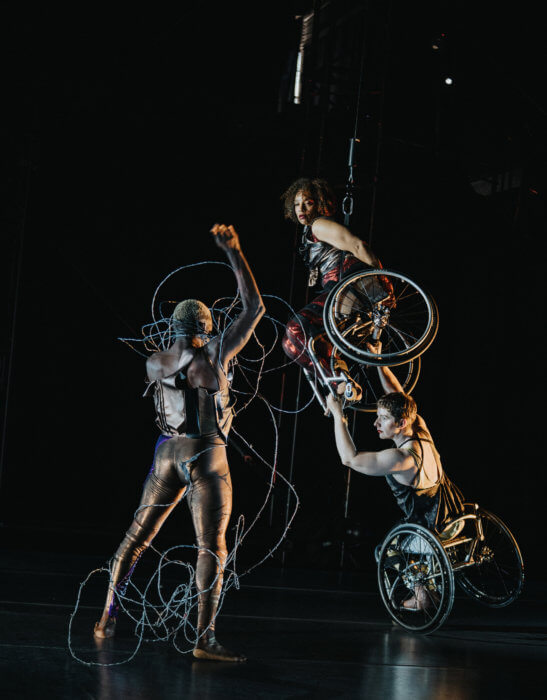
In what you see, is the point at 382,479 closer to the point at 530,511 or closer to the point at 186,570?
the point at 530,511

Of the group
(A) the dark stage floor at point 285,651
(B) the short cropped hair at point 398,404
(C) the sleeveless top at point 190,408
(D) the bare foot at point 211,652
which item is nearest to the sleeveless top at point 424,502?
(B) the short cropped hair at point 398,404

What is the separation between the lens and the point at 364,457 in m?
5.00

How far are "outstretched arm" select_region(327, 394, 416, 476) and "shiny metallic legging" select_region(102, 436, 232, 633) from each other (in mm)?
758

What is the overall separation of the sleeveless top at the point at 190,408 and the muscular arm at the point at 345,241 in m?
0.94

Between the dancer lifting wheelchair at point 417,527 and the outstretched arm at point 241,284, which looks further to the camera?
the dancer lifting wheelchair at point 417,527

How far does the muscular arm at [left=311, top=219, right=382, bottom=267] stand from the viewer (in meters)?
4.41

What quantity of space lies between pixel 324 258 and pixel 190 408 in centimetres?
119

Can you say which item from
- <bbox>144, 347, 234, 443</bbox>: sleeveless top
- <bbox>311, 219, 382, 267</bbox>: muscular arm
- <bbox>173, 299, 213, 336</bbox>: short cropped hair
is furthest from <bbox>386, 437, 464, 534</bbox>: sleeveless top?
<bbox>173, 299, 213, 336</bbox>: short cropped hair

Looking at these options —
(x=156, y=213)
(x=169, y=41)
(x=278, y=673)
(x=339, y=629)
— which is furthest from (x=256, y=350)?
(x=278, y=673)

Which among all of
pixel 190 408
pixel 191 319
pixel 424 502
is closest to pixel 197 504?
pixel 190 408

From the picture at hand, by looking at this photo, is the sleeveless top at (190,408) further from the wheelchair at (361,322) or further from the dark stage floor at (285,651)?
the dark stage floor at (285,651)

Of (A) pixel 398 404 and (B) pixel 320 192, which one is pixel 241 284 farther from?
(A) pixel 398 404

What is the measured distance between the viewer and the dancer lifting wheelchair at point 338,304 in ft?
14.5

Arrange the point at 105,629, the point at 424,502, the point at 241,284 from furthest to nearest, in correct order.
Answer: the point at 424,502
the point at 105,629
the point at 241,284
